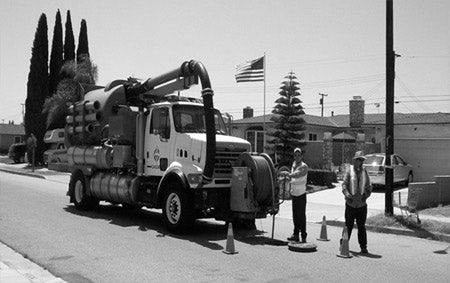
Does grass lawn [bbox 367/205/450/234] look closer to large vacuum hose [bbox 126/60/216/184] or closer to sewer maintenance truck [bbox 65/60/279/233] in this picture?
sewer maintenance truck [bbox 65/60/279/233]

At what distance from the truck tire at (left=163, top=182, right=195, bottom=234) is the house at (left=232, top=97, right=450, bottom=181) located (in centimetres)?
1294

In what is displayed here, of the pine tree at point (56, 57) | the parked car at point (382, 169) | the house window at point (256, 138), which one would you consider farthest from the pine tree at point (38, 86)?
the parked car at point (382, 169)

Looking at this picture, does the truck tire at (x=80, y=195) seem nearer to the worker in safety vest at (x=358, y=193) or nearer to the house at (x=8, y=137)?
the worker in safety vest at (x=358, y=193)

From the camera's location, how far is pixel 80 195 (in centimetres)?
1494

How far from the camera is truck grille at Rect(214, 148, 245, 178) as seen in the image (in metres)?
10.8

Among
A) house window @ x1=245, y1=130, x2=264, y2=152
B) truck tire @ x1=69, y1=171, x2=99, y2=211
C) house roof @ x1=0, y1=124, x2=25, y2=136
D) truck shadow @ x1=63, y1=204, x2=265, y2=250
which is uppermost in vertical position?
house roof @ x1=0, y1=124, x2=25, y2=136

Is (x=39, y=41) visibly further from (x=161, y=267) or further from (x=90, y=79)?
(x=161, y=267)

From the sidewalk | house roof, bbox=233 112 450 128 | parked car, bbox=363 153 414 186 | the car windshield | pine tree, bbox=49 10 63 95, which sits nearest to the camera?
the sidewalk

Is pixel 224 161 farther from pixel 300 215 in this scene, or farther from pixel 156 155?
pixel 300 215

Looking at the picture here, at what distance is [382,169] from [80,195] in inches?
498

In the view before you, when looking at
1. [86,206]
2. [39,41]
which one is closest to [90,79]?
[39,41]


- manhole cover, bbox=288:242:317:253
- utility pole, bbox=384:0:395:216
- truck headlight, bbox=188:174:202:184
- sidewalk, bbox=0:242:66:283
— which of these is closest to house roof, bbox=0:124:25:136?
utility pole, bbox=384:0:395:216

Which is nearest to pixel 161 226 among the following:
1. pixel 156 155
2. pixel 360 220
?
pixel 156 155

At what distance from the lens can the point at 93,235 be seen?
34.4 ft
